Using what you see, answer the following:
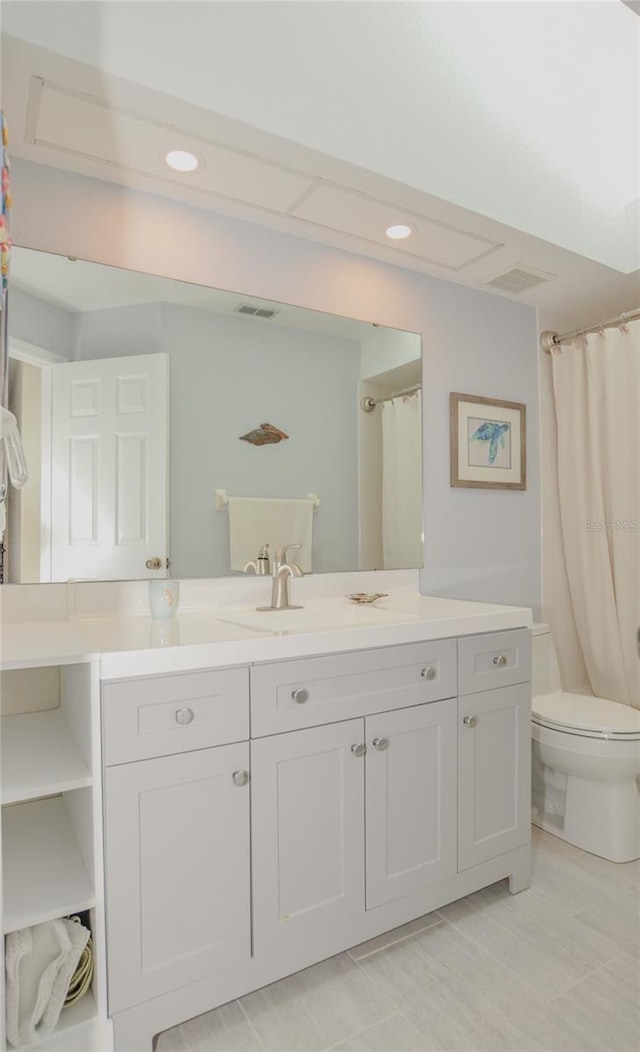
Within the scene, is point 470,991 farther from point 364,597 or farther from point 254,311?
point 254,311

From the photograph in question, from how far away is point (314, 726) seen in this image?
4.92ft

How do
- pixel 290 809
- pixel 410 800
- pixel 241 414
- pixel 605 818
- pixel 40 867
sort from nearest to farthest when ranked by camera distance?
pixel 40 867 < pixel 290 809 < pixel 410 800 < pixel 241 414 < pixel 605 818

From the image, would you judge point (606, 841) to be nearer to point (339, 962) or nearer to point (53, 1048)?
point (339, 962)

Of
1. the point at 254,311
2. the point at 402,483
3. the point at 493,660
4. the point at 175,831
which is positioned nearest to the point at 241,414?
the point at 254,311

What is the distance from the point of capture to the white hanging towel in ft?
6.57

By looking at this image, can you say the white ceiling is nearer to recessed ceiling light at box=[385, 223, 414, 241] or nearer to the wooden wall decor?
recessed ceiling light at box=[385, 223, 414, 241]

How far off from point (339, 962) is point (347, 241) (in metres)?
2.29

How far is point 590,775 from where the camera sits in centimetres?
214

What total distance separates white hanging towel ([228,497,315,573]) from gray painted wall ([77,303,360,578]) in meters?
0.03

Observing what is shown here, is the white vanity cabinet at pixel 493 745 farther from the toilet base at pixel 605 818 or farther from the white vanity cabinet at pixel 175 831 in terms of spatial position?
the white vanity cabinet at pixel 175 831

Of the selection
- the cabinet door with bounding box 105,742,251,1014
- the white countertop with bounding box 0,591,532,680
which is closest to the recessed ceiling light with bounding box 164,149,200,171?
the white countertop with bounding box 0,591,532,680

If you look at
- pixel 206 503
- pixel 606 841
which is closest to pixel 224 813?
pixel 206 503

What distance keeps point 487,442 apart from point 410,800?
1.57 metres

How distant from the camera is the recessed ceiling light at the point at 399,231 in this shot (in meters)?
2.07
